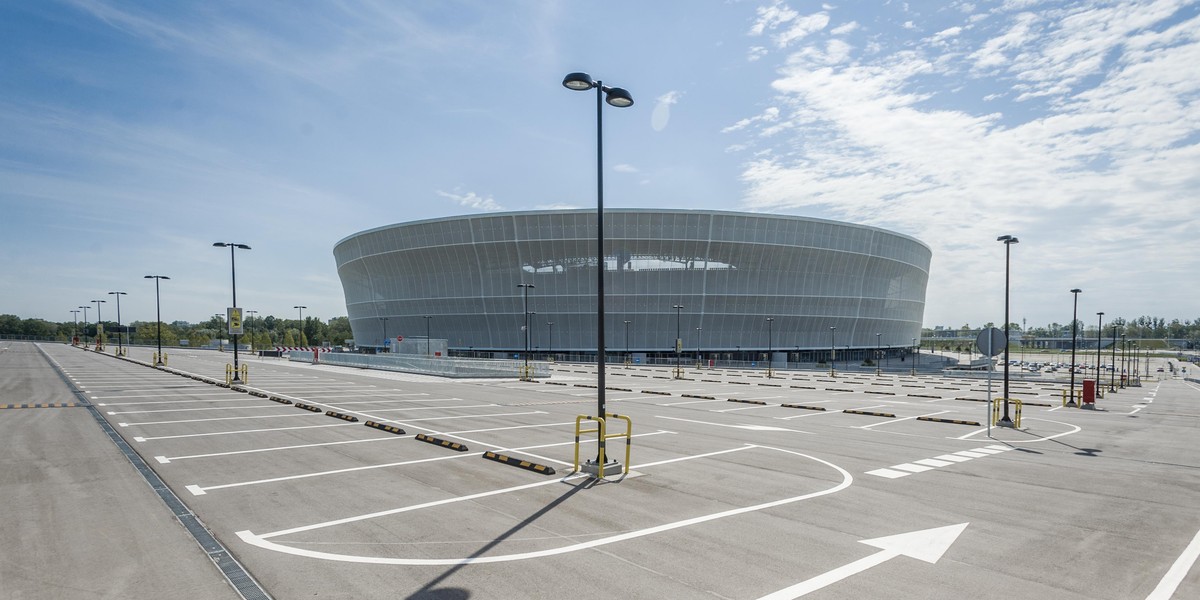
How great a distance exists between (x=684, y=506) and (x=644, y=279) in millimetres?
81029

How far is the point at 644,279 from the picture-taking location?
90.9 meters

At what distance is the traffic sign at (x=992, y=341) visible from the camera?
61.9 feet

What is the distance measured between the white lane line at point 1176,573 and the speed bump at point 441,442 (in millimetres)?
12399

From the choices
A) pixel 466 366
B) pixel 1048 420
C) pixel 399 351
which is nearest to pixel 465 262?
pixel 399 351

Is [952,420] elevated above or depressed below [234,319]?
below

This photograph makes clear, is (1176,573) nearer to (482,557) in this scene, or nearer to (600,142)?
(482,557)

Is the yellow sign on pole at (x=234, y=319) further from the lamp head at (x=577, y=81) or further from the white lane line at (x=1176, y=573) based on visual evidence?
the white lane line at (x=1176, y=573)

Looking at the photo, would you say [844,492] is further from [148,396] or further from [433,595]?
[148,396]

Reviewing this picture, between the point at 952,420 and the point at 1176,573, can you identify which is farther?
the point at 952,420

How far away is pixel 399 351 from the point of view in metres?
75.1

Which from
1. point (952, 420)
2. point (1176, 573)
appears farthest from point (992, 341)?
point (1176, 573)

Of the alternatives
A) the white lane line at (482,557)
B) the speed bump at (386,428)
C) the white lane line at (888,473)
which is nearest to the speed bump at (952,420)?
the white lane line at (888,473)

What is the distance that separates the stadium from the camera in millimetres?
90062

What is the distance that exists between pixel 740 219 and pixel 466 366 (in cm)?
5563
